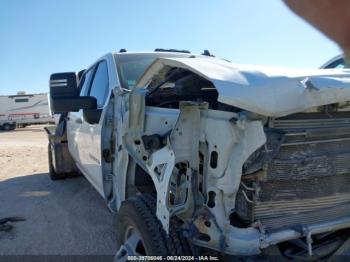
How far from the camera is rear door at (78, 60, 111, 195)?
162 inches

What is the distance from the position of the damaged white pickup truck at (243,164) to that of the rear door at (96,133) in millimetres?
999

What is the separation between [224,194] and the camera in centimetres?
235

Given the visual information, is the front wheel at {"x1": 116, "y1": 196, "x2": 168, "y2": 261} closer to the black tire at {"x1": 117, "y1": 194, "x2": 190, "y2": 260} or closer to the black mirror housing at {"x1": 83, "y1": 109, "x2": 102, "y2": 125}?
the black tire at {"x1": 117, "y1": 194, "x2": 190, "y2": 260}

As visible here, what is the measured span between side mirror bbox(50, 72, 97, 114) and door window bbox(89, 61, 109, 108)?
→ 27 cm

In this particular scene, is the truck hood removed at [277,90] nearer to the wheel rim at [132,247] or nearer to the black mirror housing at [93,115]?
the wheel rim at [132,247]

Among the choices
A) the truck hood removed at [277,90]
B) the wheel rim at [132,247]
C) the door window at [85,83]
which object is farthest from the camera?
the door window at [85,83]

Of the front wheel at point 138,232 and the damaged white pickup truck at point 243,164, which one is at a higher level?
the damaged white pickup truck at point 243,164

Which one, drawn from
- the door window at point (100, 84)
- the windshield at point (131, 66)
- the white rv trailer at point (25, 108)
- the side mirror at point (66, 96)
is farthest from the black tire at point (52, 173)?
the white rv trailer at point (25, 108)

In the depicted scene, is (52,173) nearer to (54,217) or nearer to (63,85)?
(54,217)

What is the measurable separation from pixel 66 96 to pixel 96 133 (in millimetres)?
517

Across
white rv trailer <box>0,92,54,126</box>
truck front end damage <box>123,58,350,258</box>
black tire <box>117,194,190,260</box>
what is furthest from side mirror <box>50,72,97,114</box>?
white rv trailer <box>0,92,54,126</box>

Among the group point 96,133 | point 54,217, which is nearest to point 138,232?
point 96,133

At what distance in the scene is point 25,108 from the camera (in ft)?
119

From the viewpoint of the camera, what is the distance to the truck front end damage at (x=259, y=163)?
2.30 meters
